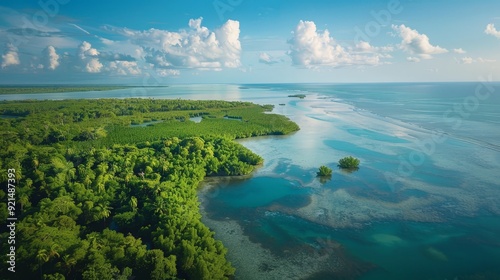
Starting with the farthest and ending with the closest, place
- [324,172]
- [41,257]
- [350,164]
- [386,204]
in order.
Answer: [350,164] → [324,172] → [386,204] → [41,257]

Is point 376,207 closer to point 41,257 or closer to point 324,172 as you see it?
point 324,172

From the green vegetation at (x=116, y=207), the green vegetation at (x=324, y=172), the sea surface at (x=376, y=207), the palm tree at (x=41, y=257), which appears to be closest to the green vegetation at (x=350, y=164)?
the sea surface at (x=376, y=207)

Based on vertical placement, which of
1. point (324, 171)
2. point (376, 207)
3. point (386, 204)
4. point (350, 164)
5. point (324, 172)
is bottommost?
point (376, 207)

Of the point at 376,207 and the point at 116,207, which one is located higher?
the point at 116,207

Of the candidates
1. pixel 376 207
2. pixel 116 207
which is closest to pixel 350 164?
pixel 376 207

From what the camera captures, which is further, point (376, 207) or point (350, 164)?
point (350, 164)

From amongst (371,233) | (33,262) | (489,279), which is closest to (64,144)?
(33,262)

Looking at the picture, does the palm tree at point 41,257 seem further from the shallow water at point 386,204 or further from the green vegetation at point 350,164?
the green vegetation at point 350,164

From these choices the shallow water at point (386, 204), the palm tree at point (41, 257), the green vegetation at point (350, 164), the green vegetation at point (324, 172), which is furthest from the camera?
the green vegetation at point (350, 164)

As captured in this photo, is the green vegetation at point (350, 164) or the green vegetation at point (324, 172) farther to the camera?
the green vegetation at point (350, 164)
